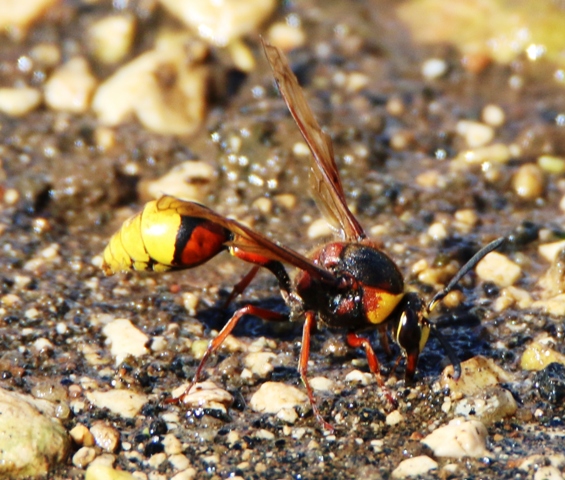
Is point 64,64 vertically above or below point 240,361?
above

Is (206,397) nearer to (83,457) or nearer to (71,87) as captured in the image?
(83,457)

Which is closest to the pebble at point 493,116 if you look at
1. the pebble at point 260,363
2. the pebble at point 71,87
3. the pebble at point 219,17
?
the pebble at point 219,17

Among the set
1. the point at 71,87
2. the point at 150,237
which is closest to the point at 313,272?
the point at 150,237

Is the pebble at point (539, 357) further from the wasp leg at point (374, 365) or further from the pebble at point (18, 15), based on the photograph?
the pebble at point (18, 15)

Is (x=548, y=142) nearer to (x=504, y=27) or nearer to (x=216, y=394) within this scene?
(x=504, y=27)

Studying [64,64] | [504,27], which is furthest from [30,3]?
[504,27]
